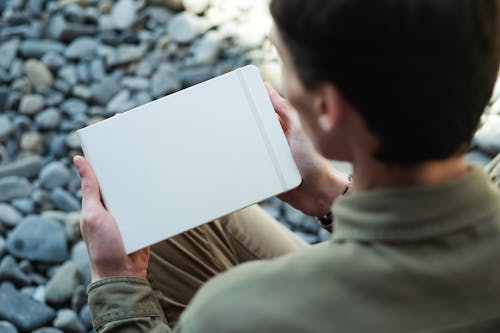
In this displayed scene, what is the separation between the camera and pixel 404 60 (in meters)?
0.49

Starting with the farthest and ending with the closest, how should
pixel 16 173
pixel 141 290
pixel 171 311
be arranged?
pixel 16 173
pixel 171 311
pixel 141 290

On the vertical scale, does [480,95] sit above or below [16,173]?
above

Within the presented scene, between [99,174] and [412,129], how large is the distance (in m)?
0.43

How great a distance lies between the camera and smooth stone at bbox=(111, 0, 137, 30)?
166 centimetres

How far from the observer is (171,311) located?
0.90m

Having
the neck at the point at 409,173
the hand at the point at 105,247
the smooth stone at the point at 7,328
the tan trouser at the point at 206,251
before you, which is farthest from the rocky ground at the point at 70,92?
the neck at the point at 409,173

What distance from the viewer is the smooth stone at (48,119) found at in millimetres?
1499

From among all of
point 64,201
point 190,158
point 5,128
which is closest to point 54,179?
point 64,201

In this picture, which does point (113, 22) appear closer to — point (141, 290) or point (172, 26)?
point (172, 26)

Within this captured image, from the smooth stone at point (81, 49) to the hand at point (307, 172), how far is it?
0.80m

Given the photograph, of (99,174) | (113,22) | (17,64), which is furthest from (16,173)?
(99,174)

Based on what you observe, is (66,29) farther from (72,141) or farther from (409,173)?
(409,173)

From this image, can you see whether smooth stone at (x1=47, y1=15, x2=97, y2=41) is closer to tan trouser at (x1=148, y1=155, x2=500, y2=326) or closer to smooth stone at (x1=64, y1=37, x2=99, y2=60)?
smooth stone at (x1=64, y1=37, x2=99, y2=60)

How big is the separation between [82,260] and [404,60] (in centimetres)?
94
